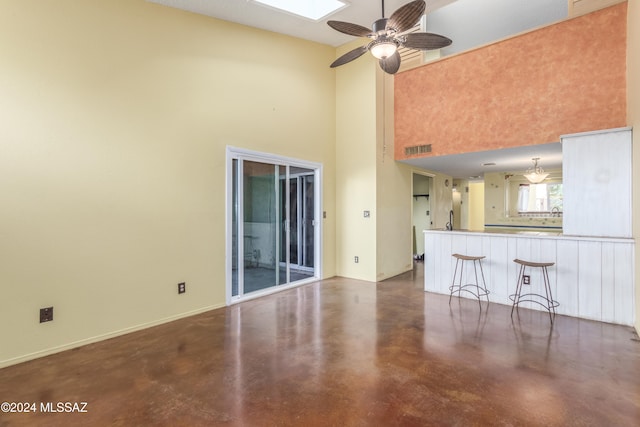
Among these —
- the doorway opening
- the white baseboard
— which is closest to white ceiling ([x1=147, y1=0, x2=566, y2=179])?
the doorway opening

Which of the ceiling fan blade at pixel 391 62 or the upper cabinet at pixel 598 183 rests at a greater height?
the ceiling fan blade at pixel 391 62

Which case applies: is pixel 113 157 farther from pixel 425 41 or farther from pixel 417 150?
pixel 417 150

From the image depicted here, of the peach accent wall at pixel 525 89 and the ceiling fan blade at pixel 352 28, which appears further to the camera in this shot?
the peach accent wall at pixel 525 89

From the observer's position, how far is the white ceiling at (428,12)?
3.90m

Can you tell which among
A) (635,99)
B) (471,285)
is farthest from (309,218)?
(635,99)

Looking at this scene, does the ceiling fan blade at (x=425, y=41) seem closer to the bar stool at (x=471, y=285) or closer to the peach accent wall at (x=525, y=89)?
the peach accent wall at (x=525, y=89)

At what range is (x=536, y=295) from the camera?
401 centimetres

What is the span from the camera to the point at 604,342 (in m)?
3.04

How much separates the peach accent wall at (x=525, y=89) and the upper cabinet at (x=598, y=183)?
0.37 metres

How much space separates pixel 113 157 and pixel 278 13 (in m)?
A: 2.79

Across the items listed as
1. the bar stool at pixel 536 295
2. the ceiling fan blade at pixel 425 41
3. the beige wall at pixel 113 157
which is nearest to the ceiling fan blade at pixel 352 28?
the ceiling fan blade at pixel 425 41

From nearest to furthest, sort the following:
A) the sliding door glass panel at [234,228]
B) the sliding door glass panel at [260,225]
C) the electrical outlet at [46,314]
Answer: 1. the electrical outlet at [46,314]
2. the sliding door glass panel at [234,228]
3. the sliding door glass panel at [260,225]

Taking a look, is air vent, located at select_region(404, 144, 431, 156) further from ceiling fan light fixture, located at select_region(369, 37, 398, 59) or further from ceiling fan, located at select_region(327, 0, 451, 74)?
ceiling fan light fixture, located at select_region(369, 37, 398, 59)

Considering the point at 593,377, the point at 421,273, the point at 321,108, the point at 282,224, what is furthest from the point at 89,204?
the point at 421,273
